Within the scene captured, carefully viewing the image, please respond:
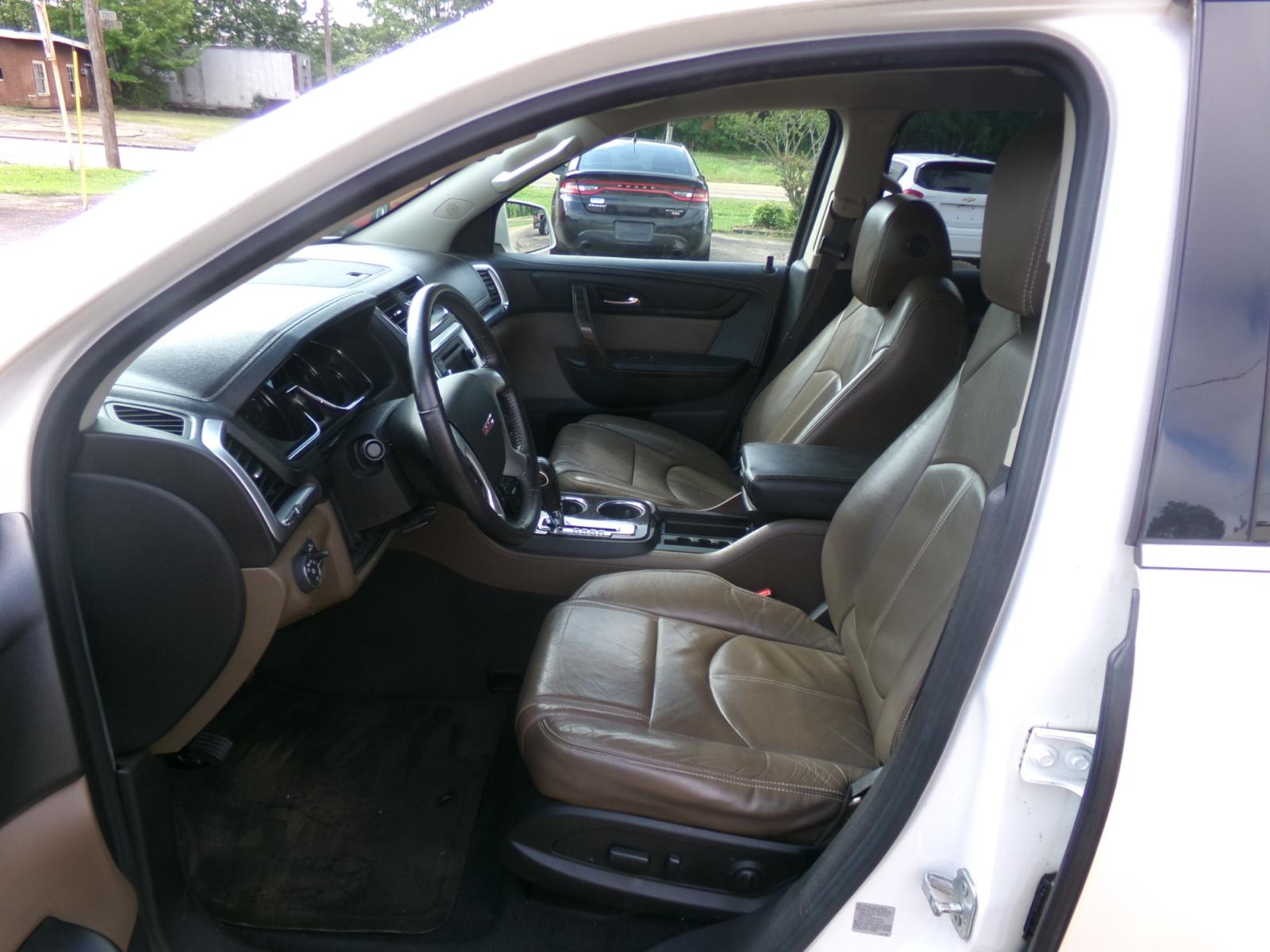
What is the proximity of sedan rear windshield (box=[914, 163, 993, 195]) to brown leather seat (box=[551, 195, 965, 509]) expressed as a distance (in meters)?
0.50

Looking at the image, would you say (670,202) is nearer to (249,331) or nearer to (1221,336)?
(249,331)

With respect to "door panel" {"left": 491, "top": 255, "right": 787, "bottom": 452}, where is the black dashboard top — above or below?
above

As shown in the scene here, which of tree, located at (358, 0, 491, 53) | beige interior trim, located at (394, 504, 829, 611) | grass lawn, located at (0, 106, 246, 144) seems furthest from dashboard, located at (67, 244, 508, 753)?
tree, located at (358, 0, 491, 53)

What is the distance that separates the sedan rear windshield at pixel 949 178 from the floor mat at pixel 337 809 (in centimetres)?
210

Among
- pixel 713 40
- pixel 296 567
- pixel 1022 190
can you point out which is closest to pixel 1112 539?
pixel 713 40

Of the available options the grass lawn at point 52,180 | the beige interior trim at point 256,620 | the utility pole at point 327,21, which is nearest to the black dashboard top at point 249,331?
the beige interior trim at point 256,620

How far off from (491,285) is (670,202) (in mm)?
981

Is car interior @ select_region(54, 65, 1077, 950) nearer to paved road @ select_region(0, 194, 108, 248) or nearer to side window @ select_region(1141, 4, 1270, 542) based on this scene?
side window @ select_region(1141, 4, 1270, 542)

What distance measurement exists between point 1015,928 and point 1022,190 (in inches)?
36.2

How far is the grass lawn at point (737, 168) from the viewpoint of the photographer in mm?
3207

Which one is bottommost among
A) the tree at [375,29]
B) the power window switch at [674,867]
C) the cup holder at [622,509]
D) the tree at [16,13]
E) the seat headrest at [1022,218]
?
the power window switch at [674,867]

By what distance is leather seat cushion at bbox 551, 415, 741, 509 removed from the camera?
98.7 inches

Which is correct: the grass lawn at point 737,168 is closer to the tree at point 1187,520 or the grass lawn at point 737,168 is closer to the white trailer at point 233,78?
the tree at point 1187,520

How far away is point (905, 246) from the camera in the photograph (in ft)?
7.84
